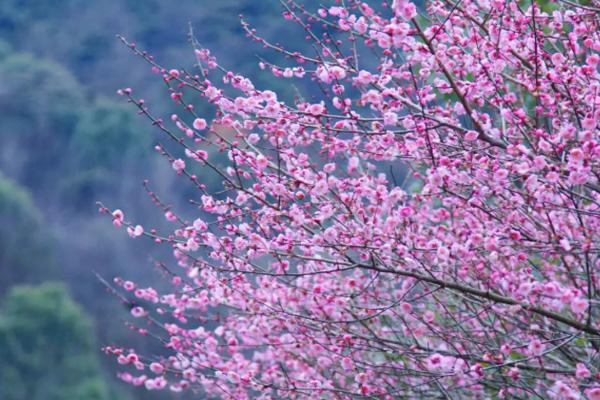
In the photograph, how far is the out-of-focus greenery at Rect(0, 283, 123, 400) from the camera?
809 cm

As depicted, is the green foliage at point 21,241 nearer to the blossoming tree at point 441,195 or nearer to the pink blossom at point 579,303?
the blossoming tree at point 441,195

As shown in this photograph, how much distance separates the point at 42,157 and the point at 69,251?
5.29 ft

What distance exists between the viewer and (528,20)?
280 centimetres

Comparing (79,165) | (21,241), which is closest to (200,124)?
(21,241)

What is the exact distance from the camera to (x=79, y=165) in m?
9.46

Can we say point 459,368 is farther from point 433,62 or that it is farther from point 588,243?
point 433,62

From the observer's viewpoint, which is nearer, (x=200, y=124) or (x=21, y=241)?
(x=200, y=124)

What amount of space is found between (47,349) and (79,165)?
102 inches

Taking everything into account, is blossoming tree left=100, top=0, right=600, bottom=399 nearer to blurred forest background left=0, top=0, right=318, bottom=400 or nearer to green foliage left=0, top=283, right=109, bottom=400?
blurred forest background left=0, top=0, right=318, bottom=400

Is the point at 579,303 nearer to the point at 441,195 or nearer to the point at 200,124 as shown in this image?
the point at 441,195

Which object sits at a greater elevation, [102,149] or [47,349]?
[102,149]

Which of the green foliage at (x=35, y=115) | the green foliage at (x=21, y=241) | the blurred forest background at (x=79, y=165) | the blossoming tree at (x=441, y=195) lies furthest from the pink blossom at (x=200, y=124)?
the green foliage at (x=35, y=115)

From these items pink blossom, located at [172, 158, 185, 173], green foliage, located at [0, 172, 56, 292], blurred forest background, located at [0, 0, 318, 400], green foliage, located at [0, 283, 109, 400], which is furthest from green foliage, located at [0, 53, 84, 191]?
pink blossom, located at [172, 158, 185, 173]

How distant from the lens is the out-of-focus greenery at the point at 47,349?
8.09m
